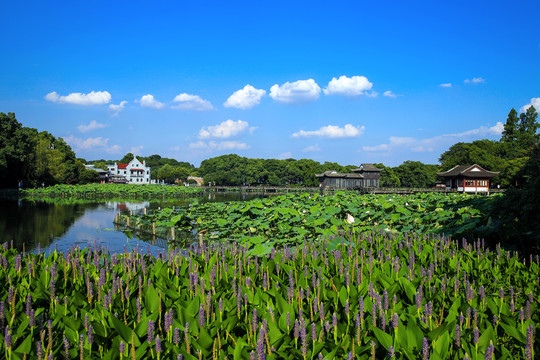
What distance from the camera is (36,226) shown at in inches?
901

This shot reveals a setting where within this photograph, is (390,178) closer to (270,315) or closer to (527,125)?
(527,125)

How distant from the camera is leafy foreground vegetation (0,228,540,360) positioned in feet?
8.43

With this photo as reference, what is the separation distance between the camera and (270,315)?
3.06 m

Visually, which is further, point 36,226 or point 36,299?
point 36,226

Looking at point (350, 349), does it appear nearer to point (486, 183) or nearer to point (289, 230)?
point (289, 230)

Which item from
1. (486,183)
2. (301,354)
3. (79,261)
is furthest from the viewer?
(486,183)

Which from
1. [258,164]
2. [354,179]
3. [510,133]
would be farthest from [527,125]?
[258,164]

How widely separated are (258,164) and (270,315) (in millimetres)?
93004

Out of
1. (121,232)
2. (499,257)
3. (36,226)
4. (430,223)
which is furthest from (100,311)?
(36,226)

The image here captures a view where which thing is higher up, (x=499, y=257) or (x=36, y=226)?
(x=499, y=257)

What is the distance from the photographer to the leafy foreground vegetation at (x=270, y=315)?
257cm

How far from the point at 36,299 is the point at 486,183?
61.9 meters

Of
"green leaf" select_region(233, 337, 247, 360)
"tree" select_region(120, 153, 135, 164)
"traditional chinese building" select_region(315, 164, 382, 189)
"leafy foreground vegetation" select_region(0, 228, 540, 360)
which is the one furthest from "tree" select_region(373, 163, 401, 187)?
"green leaf" select_region(233, 337, 247, 360)

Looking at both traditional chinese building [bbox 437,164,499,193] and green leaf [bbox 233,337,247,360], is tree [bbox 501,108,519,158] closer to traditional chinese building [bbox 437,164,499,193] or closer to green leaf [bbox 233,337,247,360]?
traditional chinese building [bbox 437,164,499,193]
